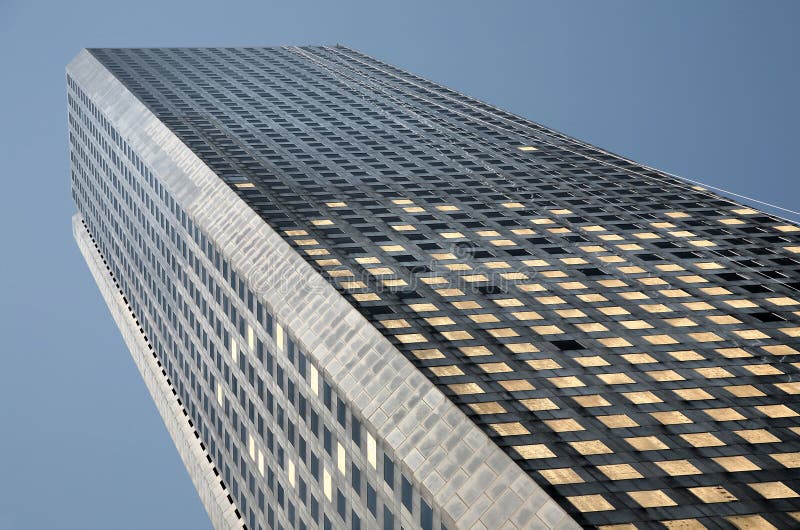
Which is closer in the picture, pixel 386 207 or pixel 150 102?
pixel 386 207

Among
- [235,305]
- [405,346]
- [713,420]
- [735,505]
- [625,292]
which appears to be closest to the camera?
[735,505]

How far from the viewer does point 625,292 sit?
338 ft

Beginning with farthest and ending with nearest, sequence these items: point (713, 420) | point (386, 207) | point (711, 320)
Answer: point (386, 207)
point (711, 320)
point (713, 420)

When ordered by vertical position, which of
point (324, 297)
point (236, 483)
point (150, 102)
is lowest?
point (236, 483)

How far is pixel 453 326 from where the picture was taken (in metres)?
93.5

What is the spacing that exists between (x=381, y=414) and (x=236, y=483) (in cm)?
5003

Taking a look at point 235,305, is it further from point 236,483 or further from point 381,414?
point 381,414

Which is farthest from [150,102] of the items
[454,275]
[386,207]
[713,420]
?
[713,420]

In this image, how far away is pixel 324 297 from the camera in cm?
9825

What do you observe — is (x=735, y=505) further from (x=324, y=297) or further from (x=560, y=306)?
(x=324, y=297)

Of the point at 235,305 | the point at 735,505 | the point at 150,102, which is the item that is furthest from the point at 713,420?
the point at 150,102

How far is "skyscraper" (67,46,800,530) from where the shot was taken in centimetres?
7194

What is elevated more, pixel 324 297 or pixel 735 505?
pixel 735 505

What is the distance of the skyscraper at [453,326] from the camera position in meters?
71.9
